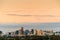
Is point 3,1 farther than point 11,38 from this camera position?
Yes

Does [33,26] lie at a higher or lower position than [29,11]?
lower

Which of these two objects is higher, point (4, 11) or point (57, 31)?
point (4, 11)

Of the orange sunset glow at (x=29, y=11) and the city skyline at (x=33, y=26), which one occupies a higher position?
→ the orange sunset glow at (x=29, y=11)

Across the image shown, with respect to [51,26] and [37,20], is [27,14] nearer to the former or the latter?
[37,20]

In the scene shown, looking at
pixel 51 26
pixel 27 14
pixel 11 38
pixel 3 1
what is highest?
pixel 3 1

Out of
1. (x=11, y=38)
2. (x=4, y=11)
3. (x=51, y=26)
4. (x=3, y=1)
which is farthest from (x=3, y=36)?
(x=51, y=26)

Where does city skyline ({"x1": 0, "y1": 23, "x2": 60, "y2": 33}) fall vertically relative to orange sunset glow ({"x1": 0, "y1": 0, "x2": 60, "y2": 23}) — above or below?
below

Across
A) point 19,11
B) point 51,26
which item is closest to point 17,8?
point 19,11
